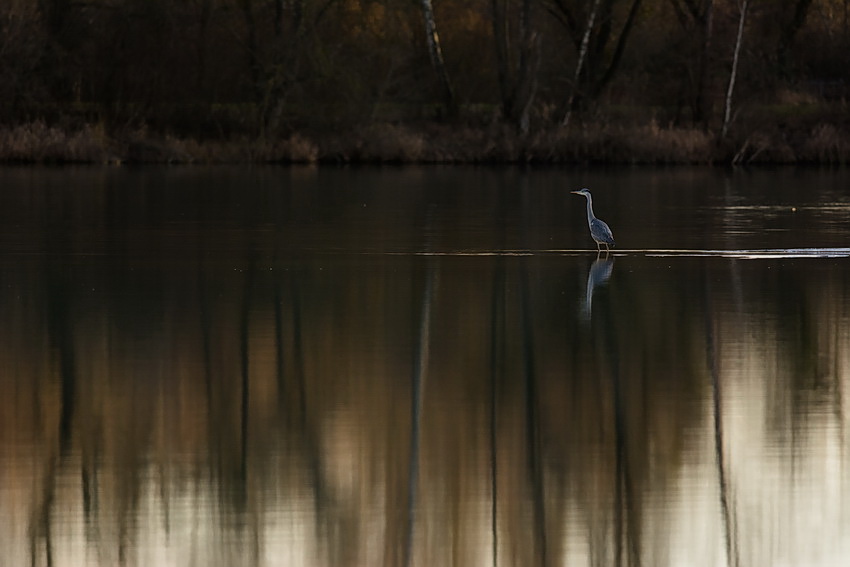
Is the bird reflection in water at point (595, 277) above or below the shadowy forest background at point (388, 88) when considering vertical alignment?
below

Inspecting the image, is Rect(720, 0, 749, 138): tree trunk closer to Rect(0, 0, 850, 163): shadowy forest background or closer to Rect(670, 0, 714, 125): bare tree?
Rect(0, 0, 850, 163): shadowy forest background

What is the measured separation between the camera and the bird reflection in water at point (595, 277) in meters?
16.2

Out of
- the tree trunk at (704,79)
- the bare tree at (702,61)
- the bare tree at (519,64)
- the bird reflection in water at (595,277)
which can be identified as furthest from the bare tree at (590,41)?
the bird reflection in water at (595,277)

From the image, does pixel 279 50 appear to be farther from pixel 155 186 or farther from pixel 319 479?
pixel 319 479

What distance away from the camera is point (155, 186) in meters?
36.6

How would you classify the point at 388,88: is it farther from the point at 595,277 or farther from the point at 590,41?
the point at 595,277

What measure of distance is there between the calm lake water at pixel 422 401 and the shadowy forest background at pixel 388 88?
978 inches

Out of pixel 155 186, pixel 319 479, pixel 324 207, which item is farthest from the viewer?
pixel 155 186

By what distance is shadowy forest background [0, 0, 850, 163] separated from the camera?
48469 millimetres

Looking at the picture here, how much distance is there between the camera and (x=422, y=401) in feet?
36.7

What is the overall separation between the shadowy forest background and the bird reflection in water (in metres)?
27.9

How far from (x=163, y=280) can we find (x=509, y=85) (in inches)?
1302

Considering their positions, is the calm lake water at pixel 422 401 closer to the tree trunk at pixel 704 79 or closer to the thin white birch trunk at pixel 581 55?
the thin white birch trunk at pixel 581 55

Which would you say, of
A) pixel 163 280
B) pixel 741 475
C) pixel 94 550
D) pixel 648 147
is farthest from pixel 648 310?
pixel 648 147
